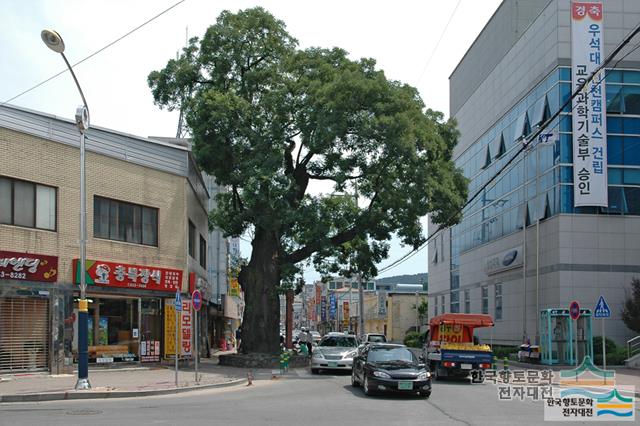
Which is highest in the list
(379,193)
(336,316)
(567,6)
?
(567,6)

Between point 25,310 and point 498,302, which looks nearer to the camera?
point 25,310

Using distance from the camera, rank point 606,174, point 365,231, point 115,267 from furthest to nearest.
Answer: point 606,174 → point 365,231 → point 115,267

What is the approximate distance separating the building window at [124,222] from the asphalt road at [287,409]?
29.0 feet

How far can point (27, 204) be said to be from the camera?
22797 millimetres

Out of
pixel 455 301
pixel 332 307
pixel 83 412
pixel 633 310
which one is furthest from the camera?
pixel 332 307

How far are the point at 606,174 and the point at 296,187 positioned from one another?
57.9 feet

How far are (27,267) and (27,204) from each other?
83.0 inches

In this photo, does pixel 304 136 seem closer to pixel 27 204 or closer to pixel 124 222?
pixel 124 222

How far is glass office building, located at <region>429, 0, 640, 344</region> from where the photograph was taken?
36094 millimetres

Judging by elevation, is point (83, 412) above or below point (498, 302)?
below

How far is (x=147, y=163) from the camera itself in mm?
27422

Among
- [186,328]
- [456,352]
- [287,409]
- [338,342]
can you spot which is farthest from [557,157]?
[287,409]

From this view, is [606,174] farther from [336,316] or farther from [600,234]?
[336,316]

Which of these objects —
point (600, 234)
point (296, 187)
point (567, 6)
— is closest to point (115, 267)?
point (296, 187)
